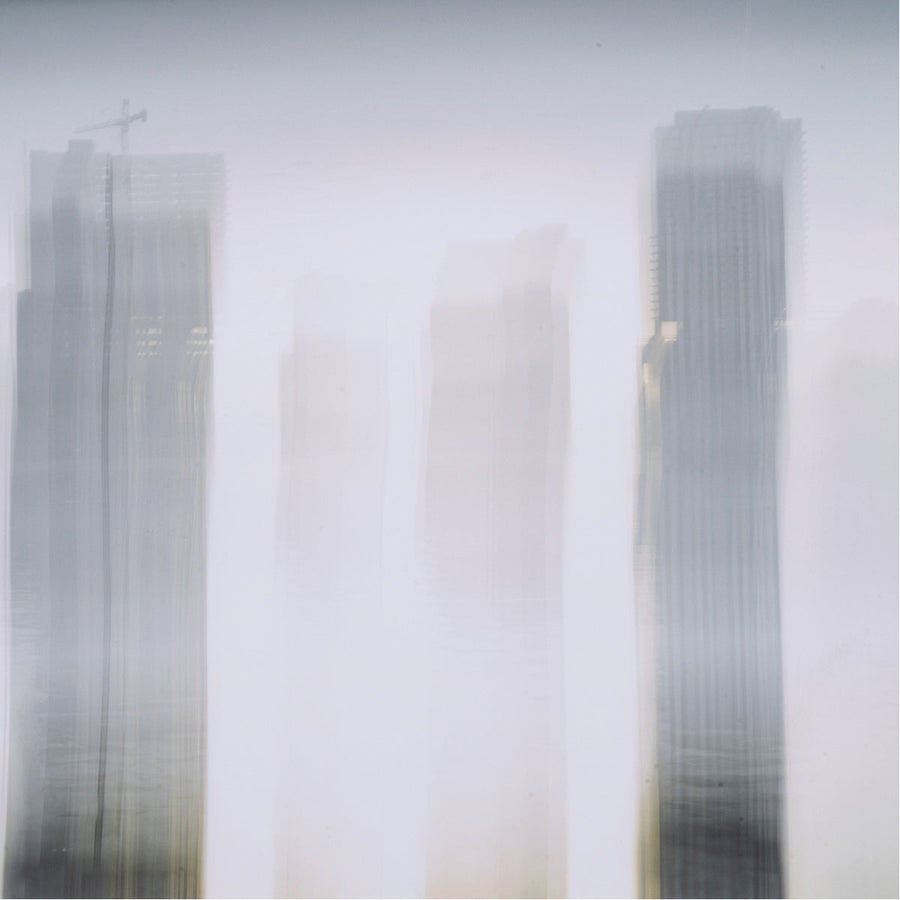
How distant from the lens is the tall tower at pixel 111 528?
900 mm

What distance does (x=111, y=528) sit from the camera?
2.98 feet

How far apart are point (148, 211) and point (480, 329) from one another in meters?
0.48

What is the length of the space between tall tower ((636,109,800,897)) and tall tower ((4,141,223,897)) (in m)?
0.61

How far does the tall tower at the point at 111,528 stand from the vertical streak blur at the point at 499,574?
1.07ft

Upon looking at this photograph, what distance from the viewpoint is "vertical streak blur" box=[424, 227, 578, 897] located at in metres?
0.89

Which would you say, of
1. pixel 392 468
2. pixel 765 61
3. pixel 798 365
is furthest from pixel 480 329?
pixel 765 61

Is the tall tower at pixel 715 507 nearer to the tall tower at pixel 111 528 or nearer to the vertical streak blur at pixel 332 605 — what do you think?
the vertical streak blur at pixel 332 605

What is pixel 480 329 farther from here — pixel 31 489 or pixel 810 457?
pixel 31 489

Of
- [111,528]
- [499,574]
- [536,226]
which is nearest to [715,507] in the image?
[499,574]

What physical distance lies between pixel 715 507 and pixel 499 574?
0.99 ft

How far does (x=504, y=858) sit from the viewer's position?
892 millimetres

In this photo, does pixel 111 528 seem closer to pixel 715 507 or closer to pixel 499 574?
pixel 499 574

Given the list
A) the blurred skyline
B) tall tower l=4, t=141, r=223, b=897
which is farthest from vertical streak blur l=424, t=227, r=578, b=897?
tall tower l=4, t=141, r=223, b=897

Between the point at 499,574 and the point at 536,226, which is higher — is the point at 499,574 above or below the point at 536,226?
below
